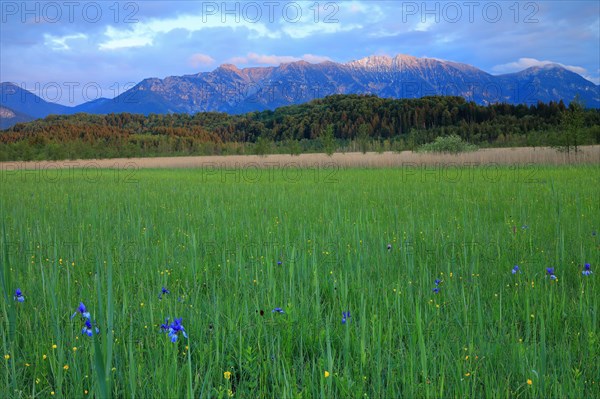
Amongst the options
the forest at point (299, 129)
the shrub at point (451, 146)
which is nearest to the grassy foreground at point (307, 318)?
the forest at point (299, 129)

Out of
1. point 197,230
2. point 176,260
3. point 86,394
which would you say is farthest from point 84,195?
point 86,394

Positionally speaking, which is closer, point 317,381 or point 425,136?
point 317,381

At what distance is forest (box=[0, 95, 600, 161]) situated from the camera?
2064 inches

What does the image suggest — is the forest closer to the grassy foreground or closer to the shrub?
the shrub

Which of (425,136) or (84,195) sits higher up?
(425,136)

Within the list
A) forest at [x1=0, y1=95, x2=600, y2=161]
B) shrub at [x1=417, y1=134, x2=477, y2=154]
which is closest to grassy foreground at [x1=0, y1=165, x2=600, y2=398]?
forest at [x1=0, y1=95, x2=600, y2=161]

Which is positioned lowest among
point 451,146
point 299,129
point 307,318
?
point 307,318

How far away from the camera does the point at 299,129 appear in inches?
2611

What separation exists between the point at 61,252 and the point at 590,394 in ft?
17.5

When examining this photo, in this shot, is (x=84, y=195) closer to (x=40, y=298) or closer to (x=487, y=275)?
(x=40, y=298)

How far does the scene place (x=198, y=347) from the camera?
2.57 m

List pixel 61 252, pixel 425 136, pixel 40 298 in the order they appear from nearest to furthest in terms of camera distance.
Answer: pixel 40 298 < pixel 61 252 < pixel 425 136

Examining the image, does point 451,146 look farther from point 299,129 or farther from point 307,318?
point 307,318

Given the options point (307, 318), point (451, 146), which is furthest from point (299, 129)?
point (307, 318)
